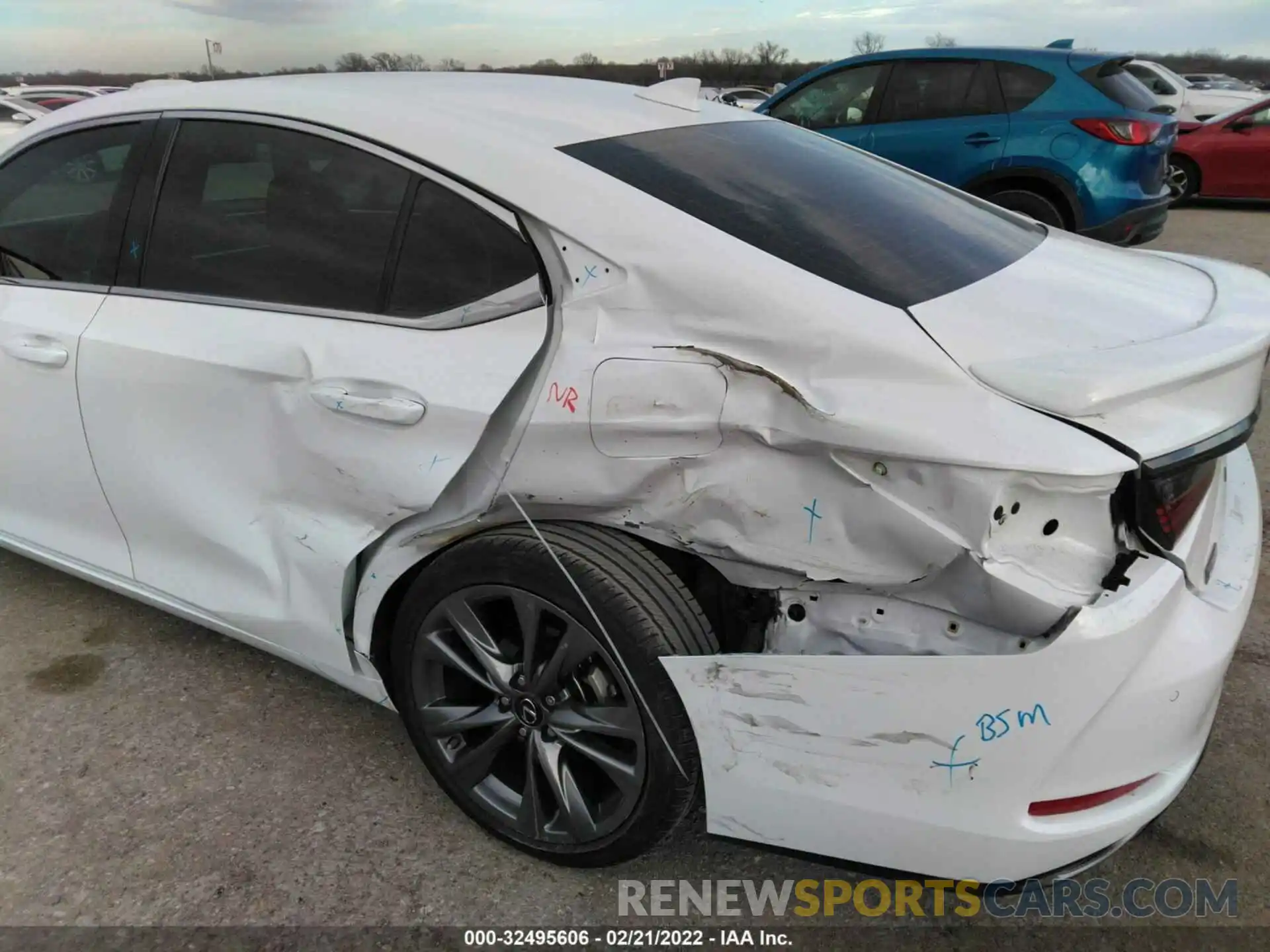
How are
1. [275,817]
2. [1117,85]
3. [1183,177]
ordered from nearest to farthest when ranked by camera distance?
[275,817], [1117,85], [1183,177]

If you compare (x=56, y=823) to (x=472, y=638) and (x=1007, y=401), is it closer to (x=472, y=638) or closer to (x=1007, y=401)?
(x=472, y=638)

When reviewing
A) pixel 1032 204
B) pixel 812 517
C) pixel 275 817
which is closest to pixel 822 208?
pixel 812 517

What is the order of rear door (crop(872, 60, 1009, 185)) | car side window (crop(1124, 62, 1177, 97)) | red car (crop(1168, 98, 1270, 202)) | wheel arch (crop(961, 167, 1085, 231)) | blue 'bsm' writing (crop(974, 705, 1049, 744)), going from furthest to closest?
red car (crop(1168, 98, 1270, 202))
car side window (crop(1124, 62, 1177, 97))
rear door (crop(872, 60, 1009, 185))
wheel arch (crop(961, 167, 1085, 231))
blue 'bsm' writing (crop(974, 705, 1049, 744))

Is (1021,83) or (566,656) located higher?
(1021,83)

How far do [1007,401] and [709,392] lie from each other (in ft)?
1.60

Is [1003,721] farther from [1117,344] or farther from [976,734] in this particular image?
[1117,344]

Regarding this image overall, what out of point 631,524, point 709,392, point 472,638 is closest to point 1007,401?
point 709,392

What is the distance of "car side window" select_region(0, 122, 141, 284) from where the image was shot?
2.50 m

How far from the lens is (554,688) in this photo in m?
1.90

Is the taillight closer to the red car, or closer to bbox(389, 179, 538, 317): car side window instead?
bbox(389, 179, 538, 317): car side window

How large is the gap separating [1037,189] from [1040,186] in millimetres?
38

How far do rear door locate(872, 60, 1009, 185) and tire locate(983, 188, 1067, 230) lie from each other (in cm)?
23

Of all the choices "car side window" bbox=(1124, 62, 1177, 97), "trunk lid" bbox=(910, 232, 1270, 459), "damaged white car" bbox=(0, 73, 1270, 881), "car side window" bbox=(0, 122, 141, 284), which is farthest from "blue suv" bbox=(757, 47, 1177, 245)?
"car side window" bbox=(0, 122, 141, 284)

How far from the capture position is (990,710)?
4.86ft
